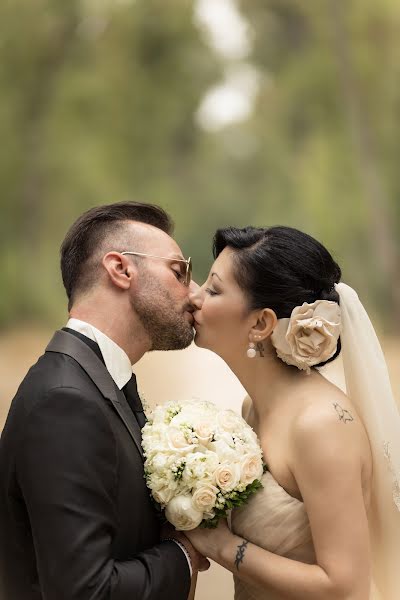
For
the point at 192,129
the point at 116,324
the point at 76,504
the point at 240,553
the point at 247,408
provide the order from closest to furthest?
the point at 76,504 → the point at 240,553 → the point at 116,324 → the point at 247,408 → the point at 192,129

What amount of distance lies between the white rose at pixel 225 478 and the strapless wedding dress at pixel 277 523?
22 cm

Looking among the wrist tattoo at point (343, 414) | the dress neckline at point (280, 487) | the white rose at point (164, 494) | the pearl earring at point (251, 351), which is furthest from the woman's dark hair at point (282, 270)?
the white rose at point (164, 494)

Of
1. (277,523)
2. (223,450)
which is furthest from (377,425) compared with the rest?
(223,450)

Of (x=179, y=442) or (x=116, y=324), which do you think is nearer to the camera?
(x=179, y=442)

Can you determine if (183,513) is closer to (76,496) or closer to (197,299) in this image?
(76,496)

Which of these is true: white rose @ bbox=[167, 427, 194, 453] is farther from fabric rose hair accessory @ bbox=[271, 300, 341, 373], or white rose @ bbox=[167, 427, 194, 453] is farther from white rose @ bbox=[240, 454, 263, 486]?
fabric rose hair accessory @ bbox=[271, 300, 341, 373]

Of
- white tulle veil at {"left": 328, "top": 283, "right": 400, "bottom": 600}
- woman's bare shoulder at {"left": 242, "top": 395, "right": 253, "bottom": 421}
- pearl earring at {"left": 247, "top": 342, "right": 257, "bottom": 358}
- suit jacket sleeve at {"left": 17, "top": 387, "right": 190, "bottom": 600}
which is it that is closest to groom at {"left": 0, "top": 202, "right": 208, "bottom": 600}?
suit jacket sleeve at {"left": 17, "top": 387, "right": 190, "bottom": 600}

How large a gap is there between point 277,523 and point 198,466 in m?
0.38

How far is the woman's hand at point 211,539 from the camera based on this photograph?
95.3 inches

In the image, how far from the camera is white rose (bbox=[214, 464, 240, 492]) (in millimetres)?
2311

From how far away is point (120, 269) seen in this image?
8.75 ft

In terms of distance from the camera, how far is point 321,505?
2.34 m

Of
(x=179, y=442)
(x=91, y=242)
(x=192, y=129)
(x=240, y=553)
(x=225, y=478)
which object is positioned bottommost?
(x=240, y=553)

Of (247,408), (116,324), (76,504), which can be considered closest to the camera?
(76,504)
